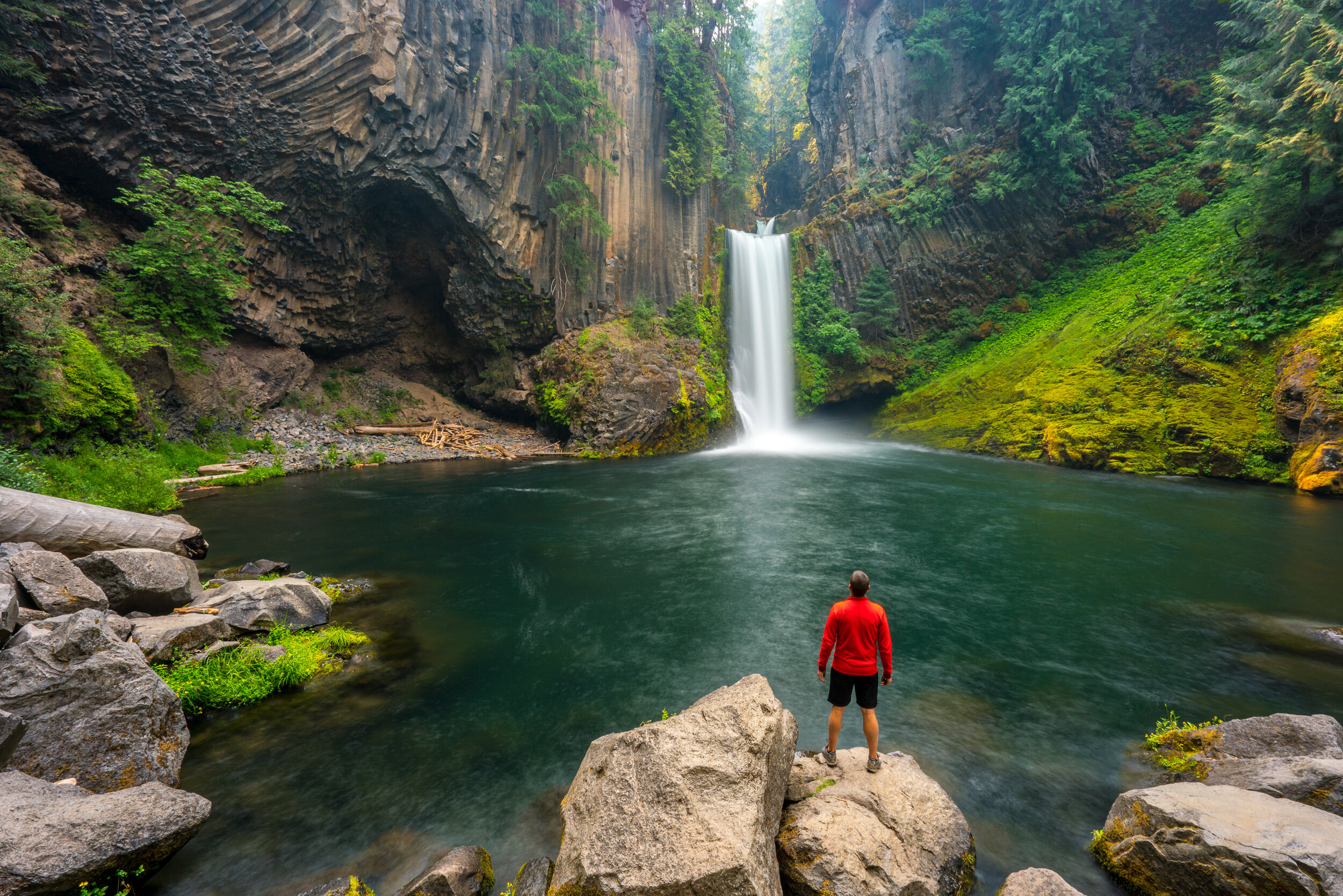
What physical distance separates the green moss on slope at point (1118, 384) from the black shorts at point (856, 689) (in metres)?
18.1

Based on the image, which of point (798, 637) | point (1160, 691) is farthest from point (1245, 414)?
point (798, 637)

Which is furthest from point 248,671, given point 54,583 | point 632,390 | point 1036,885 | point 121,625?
point 632,390

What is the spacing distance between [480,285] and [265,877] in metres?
24.5

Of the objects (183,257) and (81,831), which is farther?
(183,257)

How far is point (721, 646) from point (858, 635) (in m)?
3.00

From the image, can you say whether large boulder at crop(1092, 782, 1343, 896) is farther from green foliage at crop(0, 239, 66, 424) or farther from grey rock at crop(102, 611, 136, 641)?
green foliage at crop(0, 239, 66, 424)

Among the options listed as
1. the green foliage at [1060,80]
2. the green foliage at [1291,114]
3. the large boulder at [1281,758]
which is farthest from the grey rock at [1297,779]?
the green foliage at [1060,80]

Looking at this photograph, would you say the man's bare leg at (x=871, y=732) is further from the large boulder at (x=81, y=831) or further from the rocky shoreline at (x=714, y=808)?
the large boulder at (x=81, y=831)

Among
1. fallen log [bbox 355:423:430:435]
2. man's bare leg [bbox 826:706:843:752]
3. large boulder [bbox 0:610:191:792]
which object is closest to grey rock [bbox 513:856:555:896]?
man's bare leg [bbox 826:706:843:752]

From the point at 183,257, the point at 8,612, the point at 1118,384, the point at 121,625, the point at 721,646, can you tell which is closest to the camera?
the point at 8,612

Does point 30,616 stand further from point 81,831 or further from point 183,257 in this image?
point 183,257

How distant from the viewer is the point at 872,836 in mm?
3439

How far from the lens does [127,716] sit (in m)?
4.34

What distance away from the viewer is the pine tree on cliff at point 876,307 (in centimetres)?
3052
